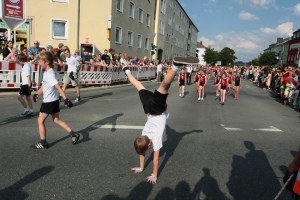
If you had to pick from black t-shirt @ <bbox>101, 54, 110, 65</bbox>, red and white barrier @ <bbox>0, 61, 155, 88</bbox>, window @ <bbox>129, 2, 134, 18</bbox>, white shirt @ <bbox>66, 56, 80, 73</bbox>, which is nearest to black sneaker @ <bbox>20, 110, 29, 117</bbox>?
white shirt @ <bbox>66, 56, 80, 73</bbox>

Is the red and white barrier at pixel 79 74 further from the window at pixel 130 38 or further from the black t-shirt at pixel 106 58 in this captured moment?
the window at pixel 130 38

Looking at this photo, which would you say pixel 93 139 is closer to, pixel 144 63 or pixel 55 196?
pixel 55 196

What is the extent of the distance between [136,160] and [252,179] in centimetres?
186

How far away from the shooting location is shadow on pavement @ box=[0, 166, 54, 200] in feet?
10.1

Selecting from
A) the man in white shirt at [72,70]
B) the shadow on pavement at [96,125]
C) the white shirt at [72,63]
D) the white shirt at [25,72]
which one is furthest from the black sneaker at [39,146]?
the white shirt at [72,63]

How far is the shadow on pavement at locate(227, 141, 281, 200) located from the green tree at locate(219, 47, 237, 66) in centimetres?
12710

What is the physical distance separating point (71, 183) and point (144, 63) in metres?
20.1

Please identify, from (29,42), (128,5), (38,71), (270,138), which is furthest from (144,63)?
(270,138)

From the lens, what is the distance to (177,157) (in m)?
4.61

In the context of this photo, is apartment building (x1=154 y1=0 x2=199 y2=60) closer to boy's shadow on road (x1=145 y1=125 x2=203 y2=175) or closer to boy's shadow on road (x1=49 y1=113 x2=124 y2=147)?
boy's shadow on road (x1=49 y1=113 x2=124 y2=147)

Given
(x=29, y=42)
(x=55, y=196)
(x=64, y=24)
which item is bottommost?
(x=55, y=196)

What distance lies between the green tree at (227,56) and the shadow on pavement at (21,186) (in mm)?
128870

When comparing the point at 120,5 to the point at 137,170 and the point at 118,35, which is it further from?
the point at 137,170

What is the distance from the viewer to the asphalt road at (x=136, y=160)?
3350 millimetres
